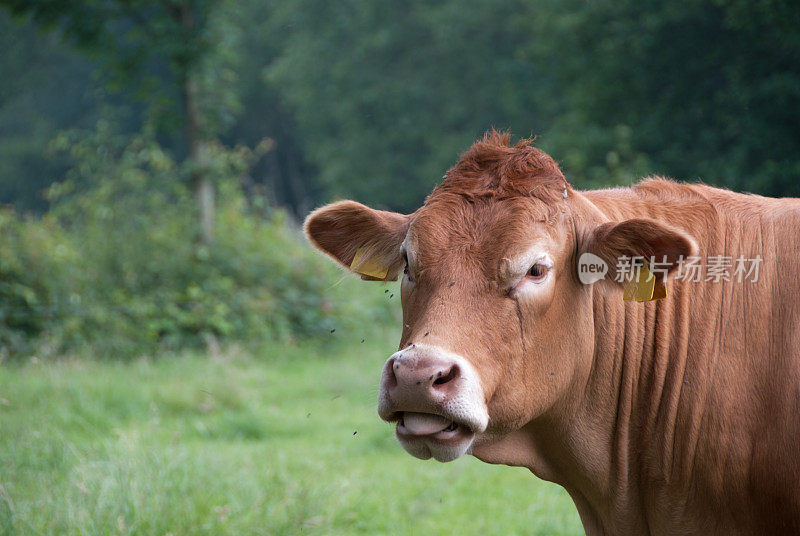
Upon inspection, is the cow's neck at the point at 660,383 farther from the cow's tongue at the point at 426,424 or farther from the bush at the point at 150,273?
the bush at the point at 150,273

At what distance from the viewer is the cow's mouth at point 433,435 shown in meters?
2.58

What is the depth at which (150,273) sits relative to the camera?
35.9 ft

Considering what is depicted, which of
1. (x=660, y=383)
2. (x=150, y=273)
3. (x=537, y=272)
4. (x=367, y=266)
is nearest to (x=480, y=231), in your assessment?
(x=537, y=272)

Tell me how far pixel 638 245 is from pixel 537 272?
0.39 m

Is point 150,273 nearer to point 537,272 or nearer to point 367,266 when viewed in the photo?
point 367,266

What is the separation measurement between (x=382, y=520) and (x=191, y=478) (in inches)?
46.6

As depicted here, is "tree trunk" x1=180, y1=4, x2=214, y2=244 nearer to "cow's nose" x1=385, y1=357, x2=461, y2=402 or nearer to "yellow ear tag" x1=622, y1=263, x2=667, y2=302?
"yellow ear tag" x1=622, y1=263, x2=667, y2=302

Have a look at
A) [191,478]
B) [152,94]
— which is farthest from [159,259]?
[191,478]

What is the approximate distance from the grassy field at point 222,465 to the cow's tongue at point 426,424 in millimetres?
1907

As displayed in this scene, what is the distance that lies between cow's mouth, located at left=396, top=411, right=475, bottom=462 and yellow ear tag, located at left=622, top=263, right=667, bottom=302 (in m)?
0.83

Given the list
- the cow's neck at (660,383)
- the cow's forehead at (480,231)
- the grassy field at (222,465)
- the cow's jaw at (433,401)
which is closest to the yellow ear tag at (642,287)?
the cow's neck at (660,383)

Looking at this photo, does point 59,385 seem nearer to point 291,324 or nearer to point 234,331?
point 234,331

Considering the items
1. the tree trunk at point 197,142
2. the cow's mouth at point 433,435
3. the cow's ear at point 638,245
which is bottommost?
the cow's mouth at point 433,435

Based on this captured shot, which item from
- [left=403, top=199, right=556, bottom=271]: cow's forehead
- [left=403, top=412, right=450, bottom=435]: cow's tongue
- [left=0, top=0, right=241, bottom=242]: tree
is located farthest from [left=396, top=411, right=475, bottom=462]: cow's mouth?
[left=0, top=0, right=241, bottom=242]: tree
